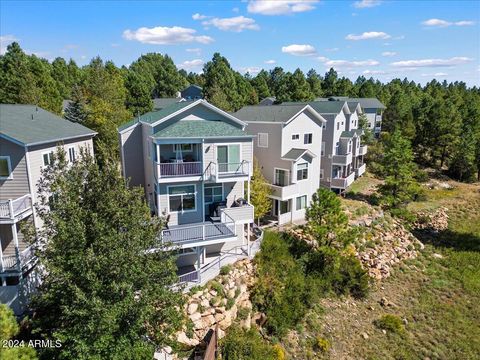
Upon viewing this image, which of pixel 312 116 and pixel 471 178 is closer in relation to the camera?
pixel 312 116

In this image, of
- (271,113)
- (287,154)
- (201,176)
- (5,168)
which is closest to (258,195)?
(287,154)

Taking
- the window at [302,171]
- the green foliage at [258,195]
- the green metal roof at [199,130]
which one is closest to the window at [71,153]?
the green metal roof at [199,130]

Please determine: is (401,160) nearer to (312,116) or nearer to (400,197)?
(400,197)

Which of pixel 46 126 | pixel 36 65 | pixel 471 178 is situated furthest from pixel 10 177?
pixel 471 178

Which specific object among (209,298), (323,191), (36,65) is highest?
(36,65)

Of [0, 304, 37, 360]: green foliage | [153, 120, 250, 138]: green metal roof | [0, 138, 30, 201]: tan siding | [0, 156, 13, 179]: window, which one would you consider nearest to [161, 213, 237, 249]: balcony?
[153, 120, 250, 138]: green metal roof

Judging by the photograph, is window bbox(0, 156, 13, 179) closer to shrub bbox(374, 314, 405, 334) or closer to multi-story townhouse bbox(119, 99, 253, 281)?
multi-story townhouse bbox(119, 99, 253, 281)

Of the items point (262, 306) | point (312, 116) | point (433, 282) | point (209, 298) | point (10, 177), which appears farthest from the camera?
point (312, 116)
